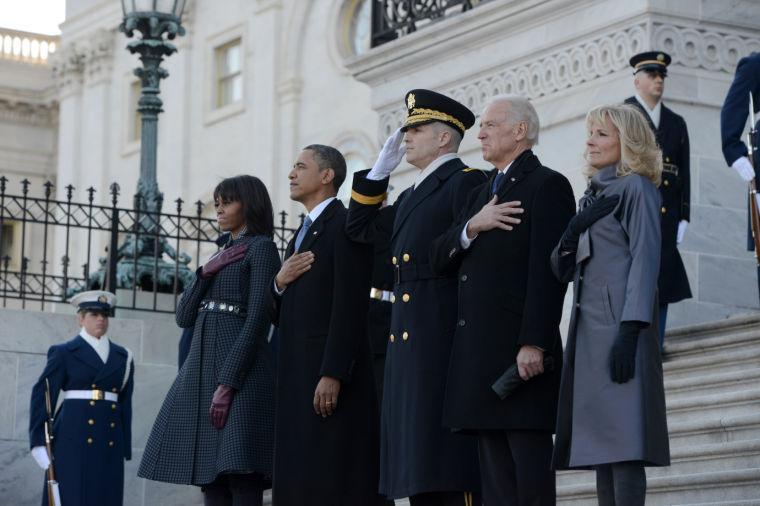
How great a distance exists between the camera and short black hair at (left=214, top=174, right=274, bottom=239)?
9086 millimetres

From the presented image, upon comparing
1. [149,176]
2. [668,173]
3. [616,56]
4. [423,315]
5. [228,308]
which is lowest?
[423,315]

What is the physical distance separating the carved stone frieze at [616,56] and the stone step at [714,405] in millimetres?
3907

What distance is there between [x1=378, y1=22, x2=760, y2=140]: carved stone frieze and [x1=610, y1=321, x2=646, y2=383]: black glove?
683cm

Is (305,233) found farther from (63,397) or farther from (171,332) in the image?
(171,332)

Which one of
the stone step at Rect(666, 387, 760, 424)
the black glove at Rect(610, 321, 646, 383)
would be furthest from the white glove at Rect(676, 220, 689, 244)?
the black glove at Rect(610, 321, 646, 383)

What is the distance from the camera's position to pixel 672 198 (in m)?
11.5

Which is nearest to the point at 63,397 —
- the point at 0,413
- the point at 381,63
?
the point at 0,413

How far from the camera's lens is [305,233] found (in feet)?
28.5

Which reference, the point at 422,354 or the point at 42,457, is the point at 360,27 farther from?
the point at 422,354

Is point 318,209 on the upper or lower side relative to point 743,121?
lower

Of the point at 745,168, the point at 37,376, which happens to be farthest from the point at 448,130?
the point at 37,376

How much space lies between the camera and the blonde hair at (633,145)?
739 centimetres

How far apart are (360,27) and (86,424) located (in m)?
18.8

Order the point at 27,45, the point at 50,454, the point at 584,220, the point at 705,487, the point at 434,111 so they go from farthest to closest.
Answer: the point at 27,45 < the point at 50,454 < the point at 705,487 < the point at 434,111 < the point at 584,220
